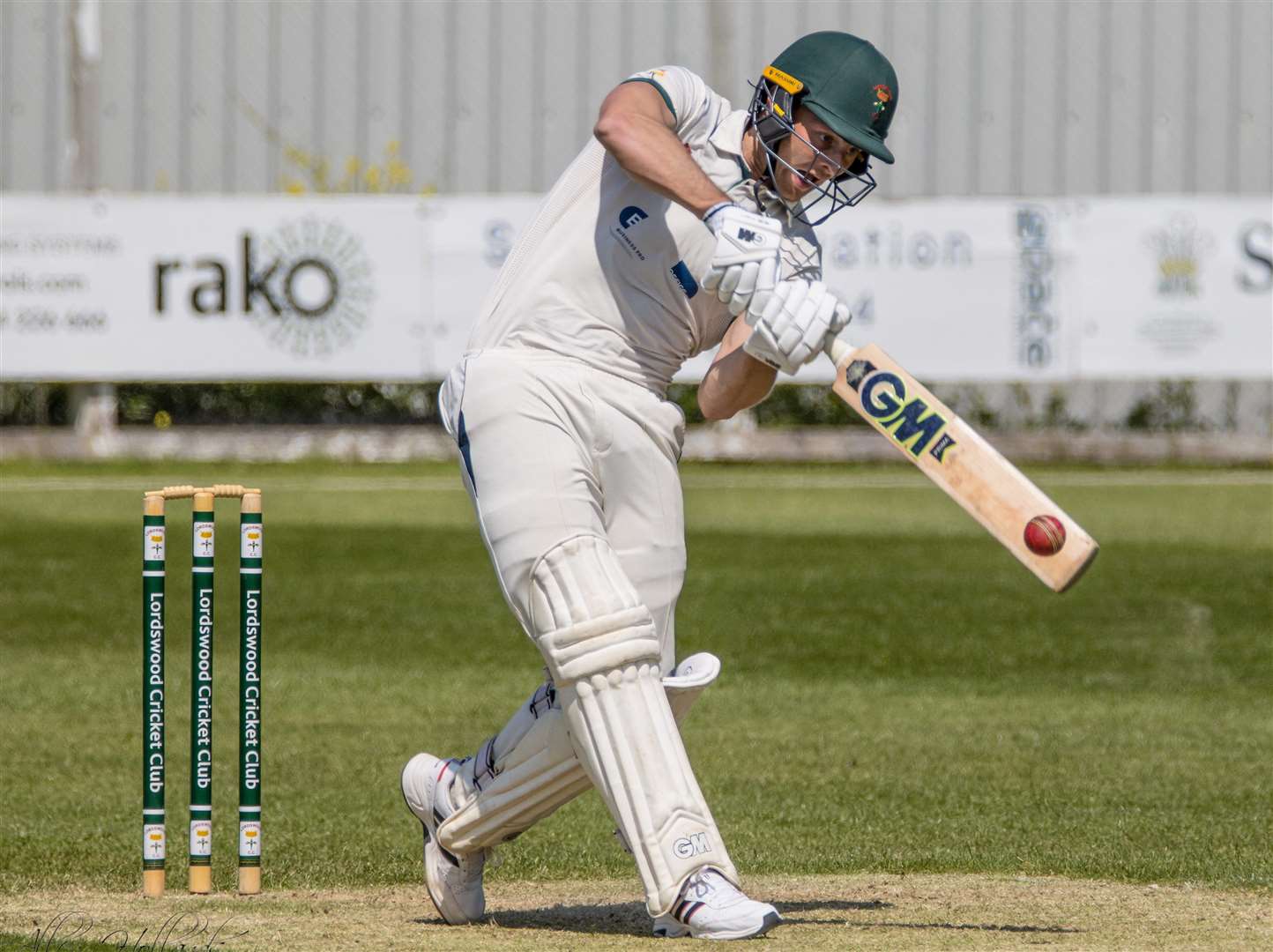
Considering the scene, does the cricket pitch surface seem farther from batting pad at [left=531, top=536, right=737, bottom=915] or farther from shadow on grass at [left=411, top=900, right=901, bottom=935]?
batting pad at [left=531, top=536, right=737, bottom=915]

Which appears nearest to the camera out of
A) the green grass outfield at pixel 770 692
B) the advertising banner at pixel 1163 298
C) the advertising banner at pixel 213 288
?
the green grass outfield at pixel 770 692

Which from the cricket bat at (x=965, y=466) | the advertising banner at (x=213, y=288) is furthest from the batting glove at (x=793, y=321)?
the advertising banner at (x=213, y=288)

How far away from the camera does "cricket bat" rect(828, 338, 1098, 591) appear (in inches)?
153

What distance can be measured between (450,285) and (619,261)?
47.9ft

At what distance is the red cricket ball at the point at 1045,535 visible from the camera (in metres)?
3.89

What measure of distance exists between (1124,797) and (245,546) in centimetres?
312

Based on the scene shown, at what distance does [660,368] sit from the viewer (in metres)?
4.21

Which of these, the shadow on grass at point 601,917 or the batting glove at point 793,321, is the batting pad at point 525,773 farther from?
the batting glove at point 793,321

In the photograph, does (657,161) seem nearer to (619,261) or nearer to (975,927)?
(619,261)

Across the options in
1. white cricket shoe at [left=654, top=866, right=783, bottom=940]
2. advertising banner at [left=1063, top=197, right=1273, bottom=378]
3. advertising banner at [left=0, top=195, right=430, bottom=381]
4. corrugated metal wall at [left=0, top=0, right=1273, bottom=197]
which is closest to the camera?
white cricket shoe at [left=654, top=866, right=783, bottom=940]

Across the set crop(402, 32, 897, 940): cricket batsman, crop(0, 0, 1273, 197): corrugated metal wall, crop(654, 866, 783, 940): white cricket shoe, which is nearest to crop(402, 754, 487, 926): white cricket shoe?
crop(402, 32, 897, 940): cricket batsman

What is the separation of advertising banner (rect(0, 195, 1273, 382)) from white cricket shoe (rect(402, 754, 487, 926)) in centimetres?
1396

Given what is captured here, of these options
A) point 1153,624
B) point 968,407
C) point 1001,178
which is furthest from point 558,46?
point 1153,624

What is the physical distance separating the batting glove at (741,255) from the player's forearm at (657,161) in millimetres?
38
